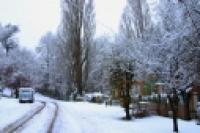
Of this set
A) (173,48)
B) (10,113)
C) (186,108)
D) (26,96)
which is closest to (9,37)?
(26,96)

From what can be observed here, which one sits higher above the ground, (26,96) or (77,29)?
(77,29)

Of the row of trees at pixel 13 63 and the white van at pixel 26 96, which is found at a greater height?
the row of trees at pixel 13 63

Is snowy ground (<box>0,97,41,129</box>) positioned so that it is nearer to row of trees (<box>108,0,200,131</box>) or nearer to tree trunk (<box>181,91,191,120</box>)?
row of trees (<box>108,0,200,131</box>)

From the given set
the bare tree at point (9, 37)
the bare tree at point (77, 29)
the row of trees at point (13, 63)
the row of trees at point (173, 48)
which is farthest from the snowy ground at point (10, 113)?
the bare tree at point (9, 37)

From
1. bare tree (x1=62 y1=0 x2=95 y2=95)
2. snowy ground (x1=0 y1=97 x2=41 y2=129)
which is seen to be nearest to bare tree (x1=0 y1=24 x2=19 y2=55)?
bare tree (x1=62 y1=0 x2=95 y2=95)

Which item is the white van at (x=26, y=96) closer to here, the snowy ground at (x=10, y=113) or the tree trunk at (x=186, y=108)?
the snowy ground at (x=10, y=113)

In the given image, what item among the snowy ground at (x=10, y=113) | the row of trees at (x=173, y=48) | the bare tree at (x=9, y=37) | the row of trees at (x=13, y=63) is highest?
the bare tree at (x=9, y=37)

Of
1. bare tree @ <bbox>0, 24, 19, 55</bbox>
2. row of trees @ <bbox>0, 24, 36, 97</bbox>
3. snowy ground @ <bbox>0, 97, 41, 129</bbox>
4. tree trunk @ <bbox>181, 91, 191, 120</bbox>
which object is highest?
bare tree @ <bbox>0, 24, 19, 55</bbox>

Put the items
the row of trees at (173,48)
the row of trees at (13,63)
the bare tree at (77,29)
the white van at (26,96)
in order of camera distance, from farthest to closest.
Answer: the row of trees at (13,63) < the white van at (26,96) < the bare tree at (77,29) < the row of trees at (173,48)

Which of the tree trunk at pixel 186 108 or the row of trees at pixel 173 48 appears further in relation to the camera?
the tree trunk at pixel 186 108

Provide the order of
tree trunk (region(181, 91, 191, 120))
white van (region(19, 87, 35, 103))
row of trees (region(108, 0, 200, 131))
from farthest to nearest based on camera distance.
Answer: white van (region(19, 87, 35, 103))
tree trunk (region(181, 91, 191, 120))
row of trees (region(108, 0, 200, 131))

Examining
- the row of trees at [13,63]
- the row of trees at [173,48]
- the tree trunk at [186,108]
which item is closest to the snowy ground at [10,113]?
the row of trees at [173,48]

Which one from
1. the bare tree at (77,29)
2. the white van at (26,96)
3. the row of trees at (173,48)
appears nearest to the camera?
the row of trees at (173,48)

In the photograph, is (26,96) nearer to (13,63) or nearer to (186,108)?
(186,108)
